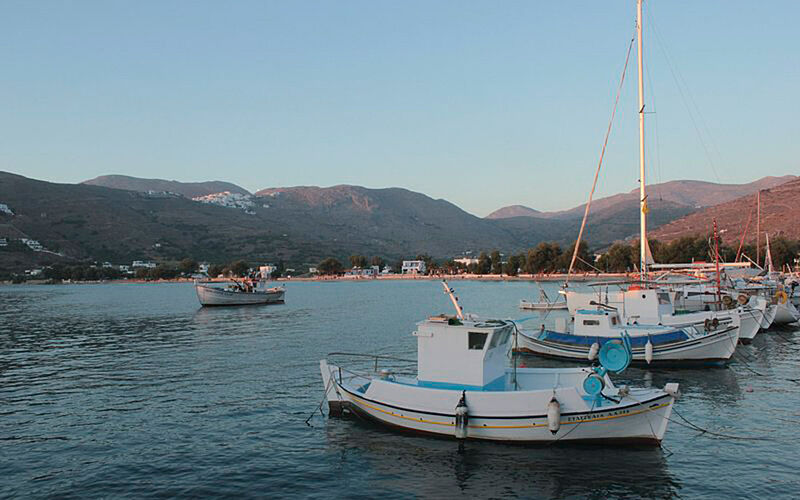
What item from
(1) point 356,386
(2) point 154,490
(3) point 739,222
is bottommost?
(2) point 154,490

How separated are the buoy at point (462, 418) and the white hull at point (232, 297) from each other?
282ft

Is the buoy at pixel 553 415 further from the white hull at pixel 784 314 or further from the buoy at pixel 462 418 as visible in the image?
the white hull at pixel 784 314

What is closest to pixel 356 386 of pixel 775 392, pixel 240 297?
pixel 775 392

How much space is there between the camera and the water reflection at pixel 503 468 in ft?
54.3

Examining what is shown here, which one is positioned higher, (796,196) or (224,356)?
(796,196)

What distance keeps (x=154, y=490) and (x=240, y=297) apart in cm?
8927

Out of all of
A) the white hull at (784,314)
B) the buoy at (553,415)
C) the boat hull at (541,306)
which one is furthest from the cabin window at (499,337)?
the boat hull at (541,306)

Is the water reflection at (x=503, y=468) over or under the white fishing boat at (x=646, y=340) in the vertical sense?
under

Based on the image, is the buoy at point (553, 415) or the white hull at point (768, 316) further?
the white hull at point (768, 316)

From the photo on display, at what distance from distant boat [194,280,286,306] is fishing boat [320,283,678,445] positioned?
3204 inches

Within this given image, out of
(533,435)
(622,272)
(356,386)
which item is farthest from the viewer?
(622,272)

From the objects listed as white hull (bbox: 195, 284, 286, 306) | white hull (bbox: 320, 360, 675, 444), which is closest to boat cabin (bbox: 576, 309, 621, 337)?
white hull (bbox: 320, 360, 675, 444)

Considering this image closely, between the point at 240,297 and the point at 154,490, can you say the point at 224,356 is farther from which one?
the point at 240,297

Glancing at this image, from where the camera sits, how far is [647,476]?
17.4m
